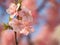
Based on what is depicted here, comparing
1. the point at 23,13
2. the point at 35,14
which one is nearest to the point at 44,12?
the point at 35,14

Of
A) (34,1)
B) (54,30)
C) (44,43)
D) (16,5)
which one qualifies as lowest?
(44,43)

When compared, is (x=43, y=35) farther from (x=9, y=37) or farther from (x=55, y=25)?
(x=9, y=37)

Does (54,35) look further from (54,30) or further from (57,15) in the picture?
(57,15)

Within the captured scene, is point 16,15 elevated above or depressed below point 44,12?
below

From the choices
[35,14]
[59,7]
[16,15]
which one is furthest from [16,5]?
[59,7]

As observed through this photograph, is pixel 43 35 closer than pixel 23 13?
No

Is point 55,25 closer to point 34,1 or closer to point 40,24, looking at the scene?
point 40,24

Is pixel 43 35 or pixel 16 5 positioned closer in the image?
pixel 16 5

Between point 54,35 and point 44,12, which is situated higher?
point 44,12
